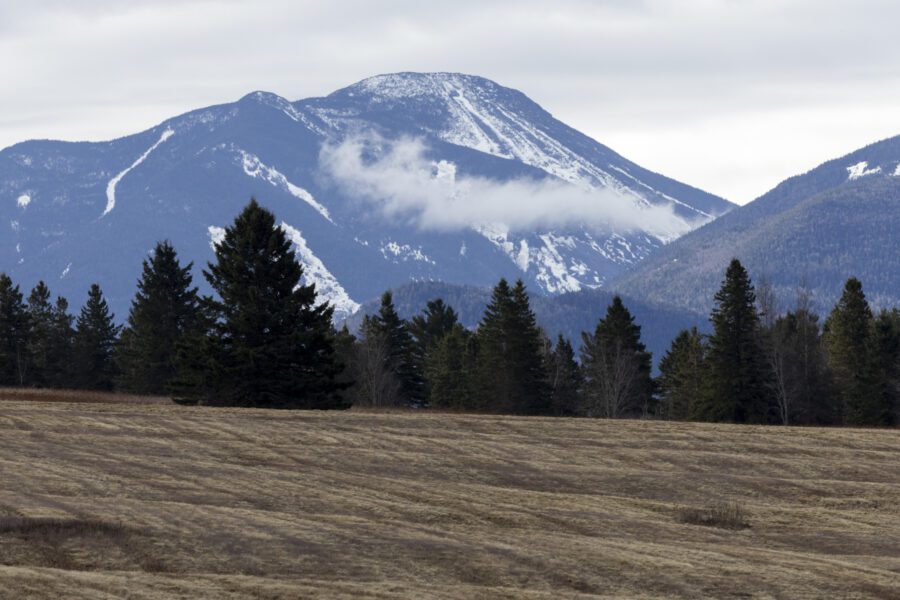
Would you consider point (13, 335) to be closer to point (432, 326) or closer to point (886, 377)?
point (432, 326)

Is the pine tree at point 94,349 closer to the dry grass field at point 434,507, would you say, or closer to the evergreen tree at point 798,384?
the evergreen tree at point 798,384

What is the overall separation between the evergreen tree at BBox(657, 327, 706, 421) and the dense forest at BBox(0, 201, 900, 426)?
234 mm

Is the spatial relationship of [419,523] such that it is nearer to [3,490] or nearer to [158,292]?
[3,490]

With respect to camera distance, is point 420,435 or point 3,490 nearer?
point 3,490

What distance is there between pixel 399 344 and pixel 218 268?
50180mm

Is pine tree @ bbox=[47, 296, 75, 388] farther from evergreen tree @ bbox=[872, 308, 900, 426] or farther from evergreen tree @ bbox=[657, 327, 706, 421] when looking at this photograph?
evergreen tree @ bbox=[872, 308, 900, 426]

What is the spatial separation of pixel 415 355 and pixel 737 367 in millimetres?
48037

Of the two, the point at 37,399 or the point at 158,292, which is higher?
the point at 158,292

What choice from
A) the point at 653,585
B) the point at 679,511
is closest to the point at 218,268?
the point at 679,511

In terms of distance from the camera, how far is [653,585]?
2559 cm

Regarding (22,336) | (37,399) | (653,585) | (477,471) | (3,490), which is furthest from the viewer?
(22,336)

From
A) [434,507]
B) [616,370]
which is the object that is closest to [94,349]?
[616,370]

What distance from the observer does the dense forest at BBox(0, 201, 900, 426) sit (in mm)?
61875

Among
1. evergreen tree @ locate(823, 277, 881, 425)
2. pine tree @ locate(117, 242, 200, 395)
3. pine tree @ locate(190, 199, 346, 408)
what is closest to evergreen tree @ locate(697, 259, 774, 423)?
evergreen tree @ locate(823, 277, 881, 425)
